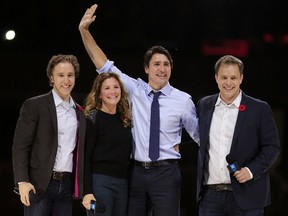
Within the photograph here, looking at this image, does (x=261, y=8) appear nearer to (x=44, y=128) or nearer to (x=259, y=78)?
(x=259, y=78)

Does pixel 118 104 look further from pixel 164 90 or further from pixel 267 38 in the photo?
pixel 267 38

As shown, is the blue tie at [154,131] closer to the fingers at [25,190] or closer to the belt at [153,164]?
the belt at [153,164]

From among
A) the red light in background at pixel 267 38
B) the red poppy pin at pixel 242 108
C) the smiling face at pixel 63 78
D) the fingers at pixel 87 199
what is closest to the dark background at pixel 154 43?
the red light in background at pixel 267 38

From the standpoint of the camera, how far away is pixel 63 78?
3072 millimetres

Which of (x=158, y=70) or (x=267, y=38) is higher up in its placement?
(x=267, y=38)

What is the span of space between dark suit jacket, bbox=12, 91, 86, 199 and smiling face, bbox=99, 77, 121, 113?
0.23m

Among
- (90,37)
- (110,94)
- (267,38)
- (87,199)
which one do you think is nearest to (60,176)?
(87,199)

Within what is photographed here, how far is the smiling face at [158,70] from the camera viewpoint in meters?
3.31

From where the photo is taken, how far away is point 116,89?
3.16 metres

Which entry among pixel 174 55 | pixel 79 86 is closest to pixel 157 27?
pixel 174 55

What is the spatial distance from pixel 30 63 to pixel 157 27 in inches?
52.6

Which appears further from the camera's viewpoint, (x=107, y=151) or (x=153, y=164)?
(x=153, y=164)

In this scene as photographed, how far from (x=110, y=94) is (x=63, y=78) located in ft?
0.89

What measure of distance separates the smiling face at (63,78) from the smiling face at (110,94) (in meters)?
0.19
